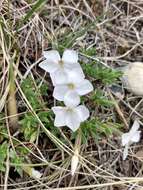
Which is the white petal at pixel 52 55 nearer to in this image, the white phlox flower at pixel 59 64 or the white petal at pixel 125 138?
the white phlox flower at pixel 59 64

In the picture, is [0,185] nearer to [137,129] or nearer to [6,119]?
[6,119]

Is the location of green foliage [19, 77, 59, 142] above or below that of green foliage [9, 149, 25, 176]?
above

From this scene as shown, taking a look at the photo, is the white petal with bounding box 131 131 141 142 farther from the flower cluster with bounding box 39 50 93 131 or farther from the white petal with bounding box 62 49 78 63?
the white petal with bounding box 62 49 78 63

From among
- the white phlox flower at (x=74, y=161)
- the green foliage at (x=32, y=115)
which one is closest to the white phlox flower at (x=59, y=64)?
the green foliage at (x=32, y=115)

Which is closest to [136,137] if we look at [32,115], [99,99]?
[99,99]

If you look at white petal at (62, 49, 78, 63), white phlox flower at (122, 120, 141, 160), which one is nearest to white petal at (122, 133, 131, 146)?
white phlox flower at (122, 120, 141, 160)

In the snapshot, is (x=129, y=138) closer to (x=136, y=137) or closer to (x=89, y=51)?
(x=136, y=137)

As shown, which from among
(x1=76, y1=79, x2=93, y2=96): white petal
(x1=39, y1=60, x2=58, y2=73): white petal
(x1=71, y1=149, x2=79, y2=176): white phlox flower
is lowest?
(x1=71, y1=149, x2=79, y2=176): white phlox flower

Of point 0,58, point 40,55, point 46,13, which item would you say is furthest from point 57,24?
point 0,58
